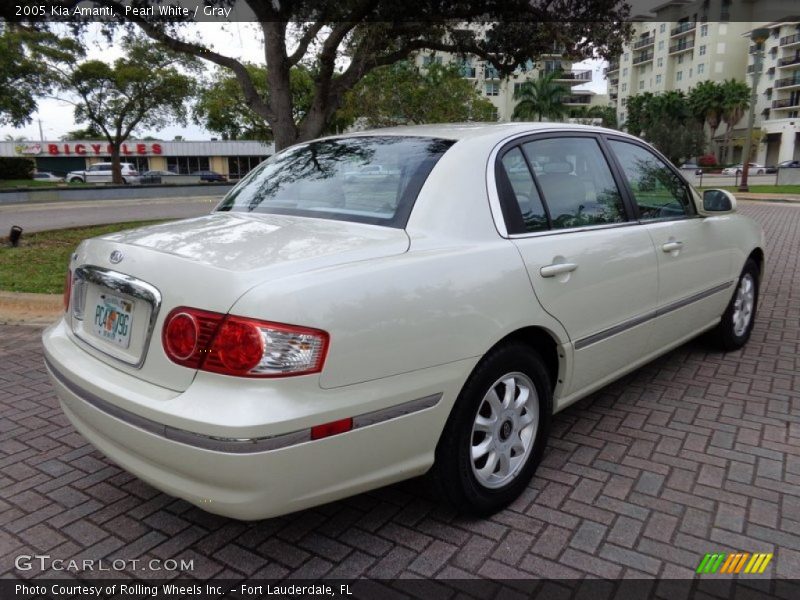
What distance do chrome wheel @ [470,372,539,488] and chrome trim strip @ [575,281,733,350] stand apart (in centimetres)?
42

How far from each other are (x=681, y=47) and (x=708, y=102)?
52.1 ft

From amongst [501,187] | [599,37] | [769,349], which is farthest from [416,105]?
[501,187]

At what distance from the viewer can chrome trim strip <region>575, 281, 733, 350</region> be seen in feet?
10.2

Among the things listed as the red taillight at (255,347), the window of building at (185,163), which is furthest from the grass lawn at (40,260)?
the window of building at (185,163)

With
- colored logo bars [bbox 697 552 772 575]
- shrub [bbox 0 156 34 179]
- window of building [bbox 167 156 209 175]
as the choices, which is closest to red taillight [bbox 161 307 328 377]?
colored logo bars [bbox 697 552 772 575]

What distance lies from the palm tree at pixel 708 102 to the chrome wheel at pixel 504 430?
86086 millimetres

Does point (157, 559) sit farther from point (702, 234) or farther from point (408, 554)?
point (702, 234)

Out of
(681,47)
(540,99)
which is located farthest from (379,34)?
(681,47)

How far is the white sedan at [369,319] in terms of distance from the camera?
204cm

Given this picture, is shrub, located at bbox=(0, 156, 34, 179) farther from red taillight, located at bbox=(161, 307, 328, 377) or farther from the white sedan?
red taillight, located at bbox=(161, 307, 328, 377)

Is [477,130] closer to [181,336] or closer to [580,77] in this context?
[181,336]

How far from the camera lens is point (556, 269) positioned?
9.34 feet

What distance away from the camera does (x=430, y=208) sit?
264cm

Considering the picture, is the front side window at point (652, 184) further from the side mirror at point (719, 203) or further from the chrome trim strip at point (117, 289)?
the chrome trim strip at point (117, 289)
